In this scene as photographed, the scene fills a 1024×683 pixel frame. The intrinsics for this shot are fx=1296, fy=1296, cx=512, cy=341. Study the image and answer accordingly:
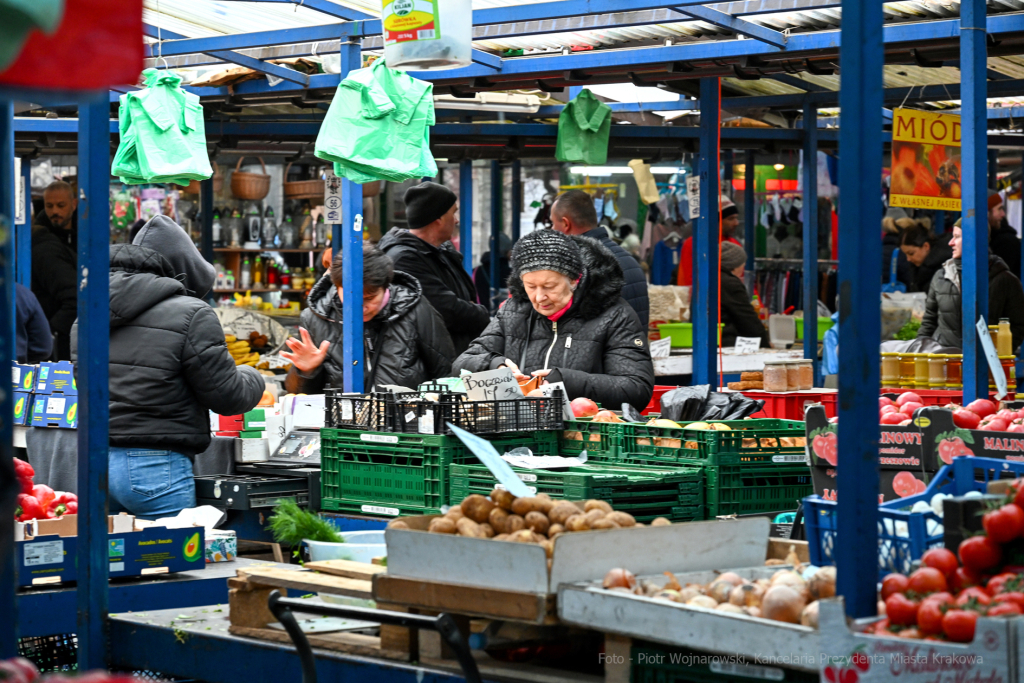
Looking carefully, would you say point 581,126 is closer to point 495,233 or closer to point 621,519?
point 495,233

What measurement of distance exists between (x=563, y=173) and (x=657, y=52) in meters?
7.72

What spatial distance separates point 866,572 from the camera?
8.06ft

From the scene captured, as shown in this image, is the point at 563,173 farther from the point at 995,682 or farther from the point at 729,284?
the point at 995,682

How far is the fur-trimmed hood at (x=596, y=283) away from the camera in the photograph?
5.87 metres

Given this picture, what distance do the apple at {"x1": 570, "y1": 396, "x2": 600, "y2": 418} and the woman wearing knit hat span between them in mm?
6304

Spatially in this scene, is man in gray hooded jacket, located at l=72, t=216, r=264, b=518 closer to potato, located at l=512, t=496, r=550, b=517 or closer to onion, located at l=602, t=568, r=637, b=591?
potato, located at l=512, t=496, r=550, b=517

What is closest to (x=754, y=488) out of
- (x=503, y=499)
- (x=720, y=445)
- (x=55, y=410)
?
(x=720, y=445)

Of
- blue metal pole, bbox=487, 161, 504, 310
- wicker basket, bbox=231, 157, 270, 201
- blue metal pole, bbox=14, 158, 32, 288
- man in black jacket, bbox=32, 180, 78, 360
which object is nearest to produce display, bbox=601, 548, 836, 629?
man in black jacket, bbox=32, 180, 78, 360

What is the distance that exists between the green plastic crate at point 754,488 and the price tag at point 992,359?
1125mm

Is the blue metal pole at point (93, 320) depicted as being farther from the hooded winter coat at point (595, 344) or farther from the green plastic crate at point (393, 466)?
the hooded winter coat at point (595, 344)

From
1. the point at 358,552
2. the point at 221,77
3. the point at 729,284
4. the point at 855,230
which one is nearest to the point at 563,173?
the point at 729,284

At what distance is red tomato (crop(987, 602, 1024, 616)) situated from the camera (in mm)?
2270

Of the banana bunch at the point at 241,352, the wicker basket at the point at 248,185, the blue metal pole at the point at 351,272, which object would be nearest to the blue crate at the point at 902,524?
the blue metal pole at the point at 351,272

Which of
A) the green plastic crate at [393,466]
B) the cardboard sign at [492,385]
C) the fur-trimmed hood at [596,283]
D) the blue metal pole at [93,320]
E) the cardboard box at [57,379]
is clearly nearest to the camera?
the blue metal pole at [93,320]
